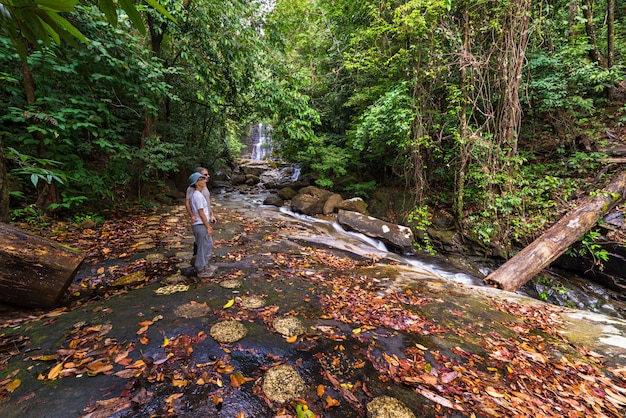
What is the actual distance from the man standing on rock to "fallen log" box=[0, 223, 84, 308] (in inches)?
50.3

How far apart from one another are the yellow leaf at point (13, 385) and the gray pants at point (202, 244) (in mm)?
1978

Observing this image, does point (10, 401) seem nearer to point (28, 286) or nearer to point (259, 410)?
point (28, 286)

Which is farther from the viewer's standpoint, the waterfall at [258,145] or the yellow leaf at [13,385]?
the waterfall at [258,145]

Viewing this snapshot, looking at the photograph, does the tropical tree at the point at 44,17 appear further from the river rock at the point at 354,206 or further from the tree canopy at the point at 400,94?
the river rock at the point at 354,206

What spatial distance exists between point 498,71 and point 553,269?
5451 mm

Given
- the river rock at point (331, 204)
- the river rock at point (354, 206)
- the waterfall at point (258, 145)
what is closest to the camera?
the river rock at point (354, 206)

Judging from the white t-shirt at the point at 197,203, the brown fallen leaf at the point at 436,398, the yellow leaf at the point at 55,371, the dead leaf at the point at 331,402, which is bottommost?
the brown fallen leaf at the point at 436,398

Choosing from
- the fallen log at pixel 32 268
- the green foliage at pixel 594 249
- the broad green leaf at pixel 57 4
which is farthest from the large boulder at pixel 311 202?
the broad green leaf at pixel 57 4

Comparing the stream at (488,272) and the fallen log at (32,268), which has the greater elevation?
the fallen log at (32,268)

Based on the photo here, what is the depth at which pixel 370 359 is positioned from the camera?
229 centimetres

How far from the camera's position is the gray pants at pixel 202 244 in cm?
356

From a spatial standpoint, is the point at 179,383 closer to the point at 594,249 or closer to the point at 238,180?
the point at 594,249

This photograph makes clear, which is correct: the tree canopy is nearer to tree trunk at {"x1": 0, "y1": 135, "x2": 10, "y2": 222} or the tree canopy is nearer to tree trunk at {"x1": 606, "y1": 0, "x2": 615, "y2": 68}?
tree trunk at {"x1": 606, "y1": 0, "x2": 615, "y2": 68}

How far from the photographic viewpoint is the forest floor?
1774 millimetres
